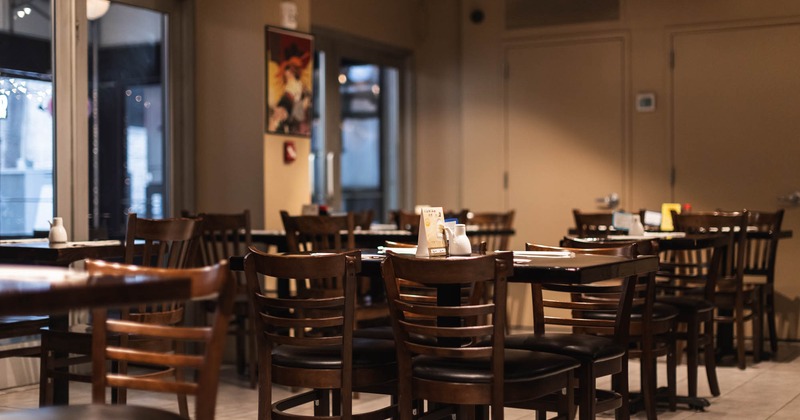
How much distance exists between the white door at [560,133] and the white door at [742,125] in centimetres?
50

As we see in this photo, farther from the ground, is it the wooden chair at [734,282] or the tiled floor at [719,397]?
the wooden chair at [734,282]

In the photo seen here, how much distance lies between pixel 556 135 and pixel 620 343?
15.7 ft

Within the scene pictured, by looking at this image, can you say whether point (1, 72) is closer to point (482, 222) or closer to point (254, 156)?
point (254, 156)

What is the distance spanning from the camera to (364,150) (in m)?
8.48

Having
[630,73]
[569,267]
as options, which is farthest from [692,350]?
[630,73]

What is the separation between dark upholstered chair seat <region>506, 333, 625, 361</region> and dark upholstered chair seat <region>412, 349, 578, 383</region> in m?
0.15

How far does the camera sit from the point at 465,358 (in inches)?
125

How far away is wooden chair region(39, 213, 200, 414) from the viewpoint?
154 inches

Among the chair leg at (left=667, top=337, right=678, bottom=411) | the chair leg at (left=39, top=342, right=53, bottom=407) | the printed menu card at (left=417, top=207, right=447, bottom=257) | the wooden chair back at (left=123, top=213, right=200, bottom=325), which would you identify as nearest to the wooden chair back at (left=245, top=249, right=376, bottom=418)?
the printed menu card at (left=417, top=207, right=447, bottom=257)

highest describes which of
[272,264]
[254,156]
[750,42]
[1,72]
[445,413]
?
[750,42]

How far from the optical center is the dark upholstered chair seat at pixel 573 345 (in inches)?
133

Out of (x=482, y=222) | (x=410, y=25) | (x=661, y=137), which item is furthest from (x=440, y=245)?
(x=410, y=25)

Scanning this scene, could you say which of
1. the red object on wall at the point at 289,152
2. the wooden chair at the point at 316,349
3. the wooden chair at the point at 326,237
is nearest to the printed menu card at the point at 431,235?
the wooden chair at the point at 316,349

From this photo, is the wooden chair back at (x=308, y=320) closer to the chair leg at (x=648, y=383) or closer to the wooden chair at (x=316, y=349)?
the wooden chair at (x=316, y=349)
